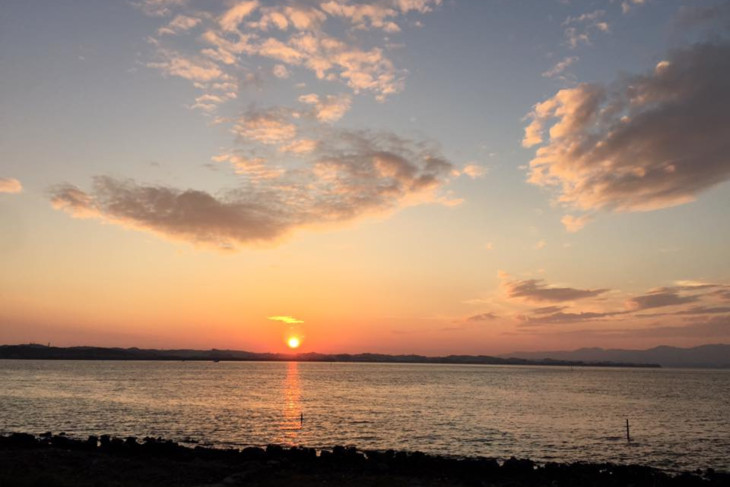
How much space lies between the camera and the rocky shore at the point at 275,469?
30047 millimetres

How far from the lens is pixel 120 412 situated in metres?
73.3

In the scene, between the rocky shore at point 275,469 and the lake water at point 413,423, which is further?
the lake water at point 413,423

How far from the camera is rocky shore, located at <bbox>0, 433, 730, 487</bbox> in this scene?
30047mm

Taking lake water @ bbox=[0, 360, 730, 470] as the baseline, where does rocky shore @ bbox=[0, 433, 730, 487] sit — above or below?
above

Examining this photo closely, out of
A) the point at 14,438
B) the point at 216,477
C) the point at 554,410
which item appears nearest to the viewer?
the point at 216,477

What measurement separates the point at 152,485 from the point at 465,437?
121 feet

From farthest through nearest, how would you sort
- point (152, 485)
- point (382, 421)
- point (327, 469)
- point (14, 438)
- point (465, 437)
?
point (382, 421), point (465, 437), point (14, 438), point (327, 469), point (152, 485)

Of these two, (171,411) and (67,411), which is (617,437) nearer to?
(171,411)

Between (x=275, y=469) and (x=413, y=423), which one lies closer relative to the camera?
(x=275, y=469)

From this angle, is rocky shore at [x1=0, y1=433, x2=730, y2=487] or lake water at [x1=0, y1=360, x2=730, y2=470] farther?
lake water at [x1=0, y1=360, x2=730, y2=470]

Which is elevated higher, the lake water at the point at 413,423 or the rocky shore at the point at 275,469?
the rocky shore at the point at 275,469

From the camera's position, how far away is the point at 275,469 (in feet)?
111

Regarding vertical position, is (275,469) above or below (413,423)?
above

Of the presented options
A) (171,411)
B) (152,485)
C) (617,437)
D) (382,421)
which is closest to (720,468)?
(617,437)
